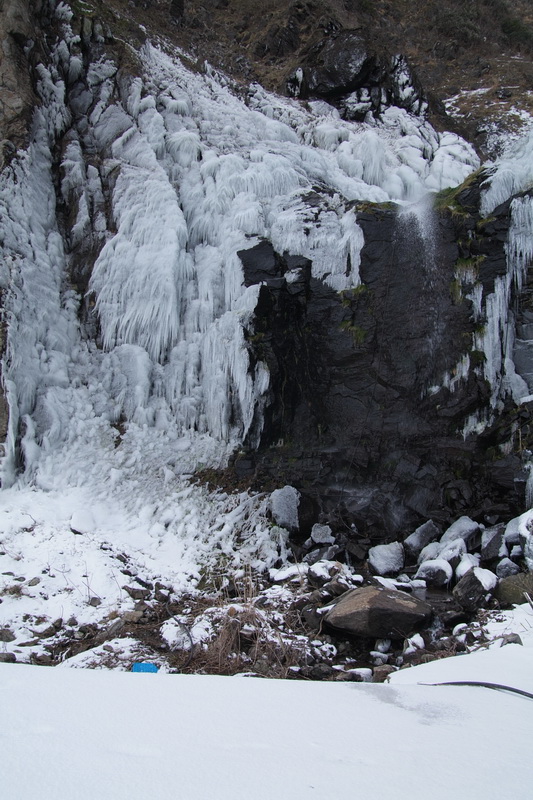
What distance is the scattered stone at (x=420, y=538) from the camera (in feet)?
21.4

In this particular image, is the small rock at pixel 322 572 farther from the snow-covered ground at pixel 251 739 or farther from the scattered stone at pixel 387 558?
the snow-covered ground at pixel 251 739

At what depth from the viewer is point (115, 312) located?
836cm

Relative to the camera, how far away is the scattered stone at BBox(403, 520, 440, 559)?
21.4ft

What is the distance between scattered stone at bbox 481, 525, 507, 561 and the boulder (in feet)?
4.39

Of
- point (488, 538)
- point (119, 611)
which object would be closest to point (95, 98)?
point (119, 611)

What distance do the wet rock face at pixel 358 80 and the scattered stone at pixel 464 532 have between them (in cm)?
1054

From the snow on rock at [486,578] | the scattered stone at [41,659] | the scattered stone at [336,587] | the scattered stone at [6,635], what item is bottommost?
the scattered stone at [41,659]

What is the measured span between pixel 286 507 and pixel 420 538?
187 centimetres

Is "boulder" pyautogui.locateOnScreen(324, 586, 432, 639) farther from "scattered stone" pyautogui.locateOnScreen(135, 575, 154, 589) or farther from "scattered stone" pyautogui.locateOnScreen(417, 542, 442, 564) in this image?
"scattered stone" pyautogui.locateOnScreen(135, 575, 154, 589)

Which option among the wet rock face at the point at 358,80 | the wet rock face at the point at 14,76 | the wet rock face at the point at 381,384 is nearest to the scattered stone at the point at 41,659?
the wet rock face at the point at 381,384

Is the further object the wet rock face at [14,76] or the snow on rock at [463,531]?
the wet rock face at [14,76]

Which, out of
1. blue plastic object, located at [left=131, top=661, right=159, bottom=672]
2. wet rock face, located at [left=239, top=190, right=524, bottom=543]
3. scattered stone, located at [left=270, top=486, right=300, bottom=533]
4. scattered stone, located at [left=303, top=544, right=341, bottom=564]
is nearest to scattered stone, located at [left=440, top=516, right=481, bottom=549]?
wet rock face, located at [left=239, top=190, right=524, bottom=543]

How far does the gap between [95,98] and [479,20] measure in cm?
1544

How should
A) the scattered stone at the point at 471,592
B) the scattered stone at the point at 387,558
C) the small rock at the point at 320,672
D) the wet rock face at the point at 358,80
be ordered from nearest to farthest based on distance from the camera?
the small rock at the point at 320,672, the scattered stone at the point at 471,592, the scattered stone at the point at 387,558, the wet rock face at the point at 358,80
